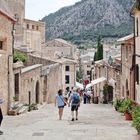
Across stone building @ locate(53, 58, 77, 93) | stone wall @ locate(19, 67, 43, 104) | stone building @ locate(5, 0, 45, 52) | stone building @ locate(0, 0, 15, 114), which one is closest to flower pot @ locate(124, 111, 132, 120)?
stone building @ locate(0, 0, 15, 114)

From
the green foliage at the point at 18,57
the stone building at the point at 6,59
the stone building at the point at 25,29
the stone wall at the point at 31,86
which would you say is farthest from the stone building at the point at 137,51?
the stone building at the point at 25,29

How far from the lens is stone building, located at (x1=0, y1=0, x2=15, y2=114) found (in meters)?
22.3

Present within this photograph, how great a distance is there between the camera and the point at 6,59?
23.4 meters

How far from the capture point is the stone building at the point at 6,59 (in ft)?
73.2

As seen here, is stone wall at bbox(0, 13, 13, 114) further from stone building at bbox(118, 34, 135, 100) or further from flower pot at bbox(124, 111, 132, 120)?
stone building at bbox(118, 34, 135, 100)

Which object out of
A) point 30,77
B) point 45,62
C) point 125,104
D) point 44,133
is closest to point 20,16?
point 45,62

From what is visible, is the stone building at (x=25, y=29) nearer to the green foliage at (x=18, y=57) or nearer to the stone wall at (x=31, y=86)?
the stone wall at (x=31, y=86)

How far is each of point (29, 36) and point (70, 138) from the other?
7171cm

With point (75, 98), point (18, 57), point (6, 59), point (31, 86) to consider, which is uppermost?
point (18, 57)

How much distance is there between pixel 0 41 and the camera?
23.2m

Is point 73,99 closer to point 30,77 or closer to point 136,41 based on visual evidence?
point 136,41

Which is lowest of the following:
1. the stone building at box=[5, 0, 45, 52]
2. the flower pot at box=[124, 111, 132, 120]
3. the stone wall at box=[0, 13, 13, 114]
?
the flower pot at box=[124, 111, 132, 120]

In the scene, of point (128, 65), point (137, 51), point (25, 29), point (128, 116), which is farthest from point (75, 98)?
point (25, 29)

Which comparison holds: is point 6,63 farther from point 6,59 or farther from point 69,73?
point 69,73
